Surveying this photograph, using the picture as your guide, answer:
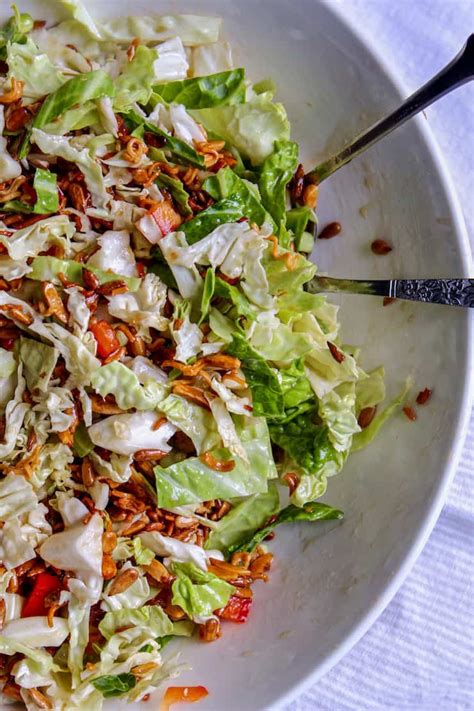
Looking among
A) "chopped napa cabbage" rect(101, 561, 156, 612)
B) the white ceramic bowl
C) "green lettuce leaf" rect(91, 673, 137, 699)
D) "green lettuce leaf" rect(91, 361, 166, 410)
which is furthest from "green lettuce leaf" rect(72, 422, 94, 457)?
the white ceramic bowl

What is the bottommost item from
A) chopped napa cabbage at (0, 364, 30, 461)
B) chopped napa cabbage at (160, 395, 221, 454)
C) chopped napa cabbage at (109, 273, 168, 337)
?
chopped napa cabbage at (0, 364, 30, 461)

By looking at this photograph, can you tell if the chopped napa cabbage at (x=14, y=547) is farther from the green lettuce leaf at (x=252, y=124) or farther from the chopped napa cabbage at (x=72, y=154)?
the green lettuce leaf at (x=252, y=124)

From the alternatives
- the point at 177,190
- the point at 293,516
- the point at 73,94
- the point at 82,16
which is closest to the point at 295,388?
the point at 293,516

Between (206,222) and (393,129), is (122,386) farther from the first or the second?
(393,129)

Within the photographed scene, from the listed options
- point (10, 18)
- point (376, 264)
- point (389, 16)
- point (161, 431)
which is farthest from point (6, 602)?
point (389, 16)

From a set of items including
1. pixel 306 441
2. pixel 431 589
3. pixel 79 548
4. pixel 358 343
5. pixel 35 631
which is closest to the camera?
pixel 79 548

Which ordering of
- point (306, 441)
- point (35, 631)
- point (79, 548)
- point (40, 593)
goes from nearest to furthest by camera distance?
point (79, 548)
point (35, 631)
point (40, 593)
point (306, 441)

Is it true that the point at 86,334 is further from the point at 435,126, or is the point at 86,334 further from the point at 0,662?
the point at 435,126

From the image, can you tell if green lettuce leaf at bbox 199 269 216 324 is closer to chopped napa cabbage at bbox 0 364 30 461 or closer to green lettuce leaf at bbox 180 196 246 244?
green lettuce leaf at bbox 180 196 246 244
